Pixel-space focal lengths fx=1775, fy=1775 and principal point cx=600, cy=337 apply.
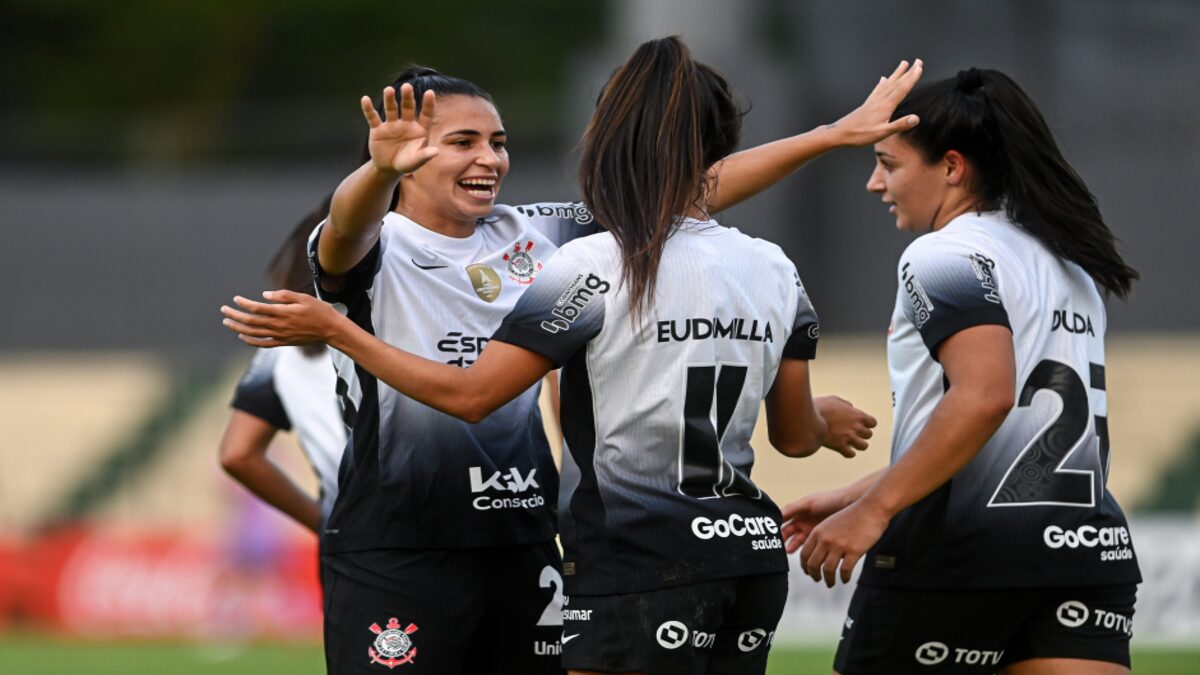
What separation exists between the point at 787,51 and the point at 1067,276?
12470 millimetres

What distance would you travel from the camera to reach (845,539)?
3971 millimetres

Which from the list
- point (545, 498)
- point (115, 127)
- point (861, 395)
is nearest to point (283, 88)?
point (115, 127)

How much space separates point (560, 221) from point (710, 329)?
95 cm

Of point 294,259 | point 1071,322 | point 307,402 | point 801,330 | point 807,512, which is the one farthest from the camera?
point 307,402

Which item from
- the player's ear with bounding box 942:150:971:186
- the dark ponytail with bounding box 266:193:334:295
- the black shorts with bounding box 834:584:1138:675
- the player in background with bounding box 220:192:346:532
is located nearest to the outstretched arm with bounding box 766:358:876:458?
the black shorts with bounding box 834:584:1138:675

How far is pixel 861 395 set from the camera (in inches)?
567

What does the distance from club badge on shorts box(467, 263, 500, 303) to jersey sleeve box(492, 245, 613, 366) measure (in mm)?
571

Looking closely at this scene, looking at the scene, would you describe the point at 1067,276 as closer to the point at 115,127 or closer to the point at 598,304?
the point at 598,304

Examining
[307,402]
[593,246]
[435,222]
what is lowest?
[307,402]

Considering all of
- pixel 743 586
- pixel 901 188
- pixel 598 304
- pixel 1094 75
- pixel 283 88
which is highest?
pixel 283 88

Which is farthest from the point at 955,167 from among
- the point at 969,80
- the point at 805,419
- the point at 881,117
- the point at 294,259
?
the point at 294,259

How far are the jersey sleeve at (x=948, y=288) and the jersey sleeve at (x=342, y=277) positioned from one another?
1261 mm

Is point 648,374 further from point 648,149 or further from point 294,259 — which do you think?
point 294,259

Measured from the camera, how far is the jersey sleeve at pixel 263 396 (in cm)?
580
